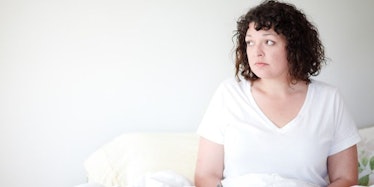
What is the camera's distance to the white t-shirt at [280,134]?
4.06ft

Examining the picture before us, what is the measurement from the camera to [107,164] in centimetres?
167

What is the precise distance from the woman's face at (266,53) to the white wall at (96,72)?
647mm

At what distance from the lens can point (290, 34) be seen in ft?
4.24

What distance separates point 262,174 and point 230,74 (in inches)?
34.4

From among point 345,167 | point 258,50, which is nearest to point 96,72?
point 258,50

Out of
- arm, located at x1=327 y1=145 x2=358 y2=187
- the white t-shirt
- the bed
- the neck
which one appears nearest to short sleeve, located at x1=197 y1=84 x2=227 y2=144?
the white t-shirt

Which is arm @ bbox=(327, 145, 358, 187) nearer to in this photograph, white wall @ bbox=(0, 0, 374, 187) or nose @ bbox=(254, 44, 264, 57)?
nose @ bbox=(254, 44, 264, 57)

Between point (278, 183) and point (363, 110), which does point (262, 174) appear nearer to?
point (278, 183)

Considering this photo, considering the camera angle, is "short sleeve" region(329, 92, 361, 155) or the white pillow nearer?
"short sleeve" region(329, 92, 361, 155)

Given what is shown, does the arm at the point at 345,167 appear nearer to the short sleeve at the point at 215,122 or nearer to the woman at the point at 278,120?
the woman at the point at 278,120

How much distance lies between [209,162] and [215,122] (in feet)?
0.40

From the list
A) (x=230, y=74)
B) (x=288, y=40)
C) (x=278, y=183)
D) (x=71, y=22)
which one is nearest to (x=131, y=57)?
(x=71, y=22)

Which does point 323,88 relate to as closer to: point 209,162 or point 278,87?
point 278,87

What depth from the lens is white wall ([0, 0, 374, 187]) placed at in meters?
1.75
